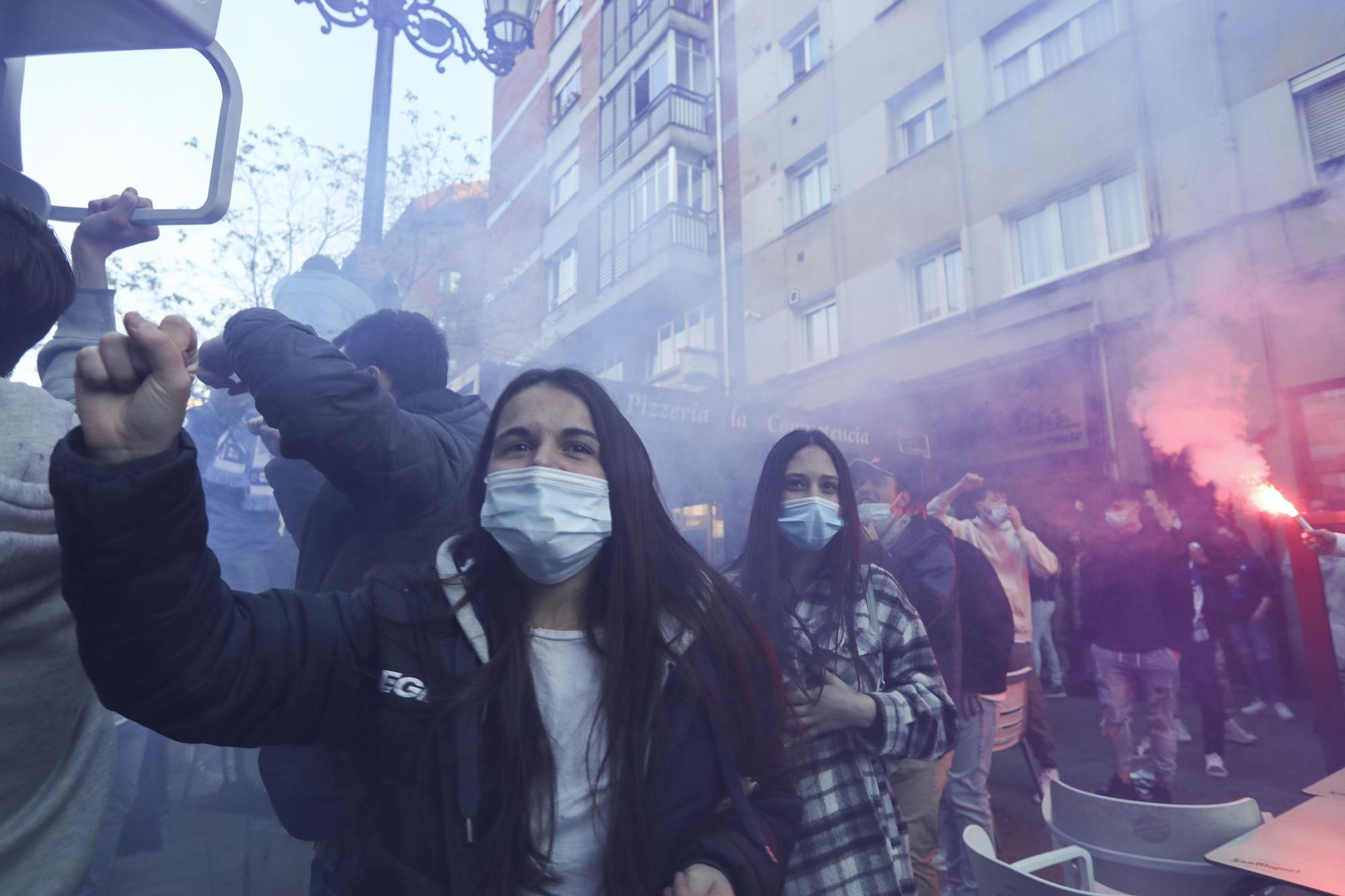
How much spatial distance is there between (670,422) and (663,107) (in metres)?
9.19

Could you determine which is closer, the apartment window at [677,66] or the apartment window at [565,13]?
the apartment window at [677,66]

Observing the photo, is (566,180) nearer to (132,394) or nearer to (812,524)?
(812,524)

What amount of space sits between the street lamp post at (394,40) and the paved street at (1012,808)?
3220 millimetres

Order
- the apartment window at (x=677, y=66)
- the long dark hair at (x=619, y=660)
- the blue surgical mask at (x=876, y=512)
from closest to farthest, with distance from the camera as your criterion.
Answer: the long dark hair at (x=619, y=660) → the blue surgical mask at (x=876, y=512) → the apartment window at (x=677, y=66)

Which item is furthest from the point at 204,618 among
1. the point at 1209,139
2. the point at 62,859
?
the point at 1209,139

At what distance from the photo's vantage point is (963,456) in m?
9.66

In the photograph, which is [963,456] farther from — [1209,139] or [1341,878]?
[1341,878]

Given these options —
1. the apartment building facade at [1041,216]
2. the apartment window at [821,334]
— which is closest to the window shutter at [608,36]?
the apartment building facade at [1041,216]

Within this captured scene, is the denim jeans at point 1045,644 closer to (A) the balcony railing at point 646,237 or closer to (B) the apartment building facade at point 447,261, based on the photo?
(B) the apartment building facade at point 447,261

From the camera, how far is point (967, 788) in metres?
3.63

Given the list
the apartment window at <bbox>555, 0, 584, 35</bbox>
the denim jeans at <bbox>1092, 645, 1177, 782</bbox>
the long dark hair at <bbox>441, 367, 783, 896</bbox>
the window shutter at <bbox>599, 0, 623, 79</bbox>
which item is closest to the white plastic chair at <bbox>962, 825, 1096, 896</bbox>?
the long dark hair at <bbox>441, 367, 783, 896</bbox>

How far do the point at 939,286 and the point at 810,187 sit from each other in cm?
328

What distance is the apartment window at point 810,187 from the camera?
11969 mm

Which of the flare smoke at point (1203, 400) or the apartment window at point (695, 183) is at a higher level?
the apartment window at point (695, 183)
